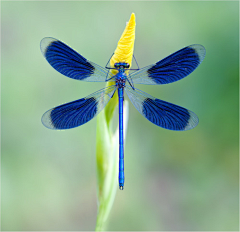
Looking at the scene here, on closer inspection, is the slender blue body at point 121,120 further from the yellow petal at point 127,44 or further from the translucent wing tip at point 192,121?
the translucent wing tip at point 192,121

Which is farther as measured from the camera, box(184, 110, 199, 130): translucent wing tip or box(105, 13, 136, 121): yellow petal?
box(184, 110, 199, 130): translucent wing tip

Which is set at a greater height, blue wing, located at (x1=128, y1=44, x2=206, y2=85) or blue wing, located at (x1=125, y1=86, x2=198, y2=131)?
blue wing, located at (x1=128, y1=44, x2=206, y2=85)

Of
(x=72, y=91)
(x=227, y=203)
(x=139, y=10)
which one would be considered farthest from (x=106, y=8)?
(x=227, y=203)

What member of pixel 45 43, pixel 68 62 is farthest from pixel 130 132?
pixel 45 43

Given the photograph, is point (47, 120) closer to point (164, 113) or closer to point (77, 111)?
point (77, 111)

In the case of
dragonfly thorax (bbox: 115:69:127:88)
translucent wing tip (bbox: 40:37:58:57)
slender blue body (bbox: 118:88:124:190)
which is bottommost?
slender blue body (bbox: 118:88:124:190)

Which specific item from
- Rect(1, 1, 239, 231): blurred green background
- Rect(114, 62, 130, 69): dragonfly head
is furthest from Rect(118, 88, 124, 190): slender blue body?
Rect(1, 1, 239, 231): blurred green background

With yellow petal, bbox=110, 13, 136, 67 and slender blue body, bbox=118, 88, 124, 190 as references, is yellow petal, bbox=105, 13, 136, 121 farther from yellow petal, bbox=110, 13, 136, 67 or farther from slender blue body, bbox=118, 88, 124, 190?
slender blue body, bbox=118, 88, 124, 190
